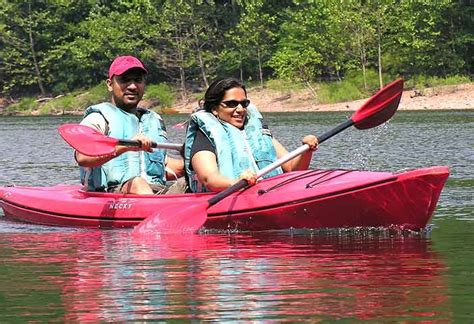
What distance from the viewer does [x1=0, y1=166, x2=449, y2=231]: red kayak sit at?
9.66 m

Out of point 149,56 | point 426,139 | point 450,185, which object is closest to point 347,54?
point 149,56

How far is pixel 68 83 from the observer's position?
205 feet

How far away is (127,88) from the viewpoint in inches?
443

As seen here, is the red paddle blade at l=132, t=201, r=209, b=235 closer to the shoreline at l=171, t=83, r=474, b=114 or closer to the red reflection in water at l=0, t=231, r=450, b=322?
the red reflection in water at l=0, t=231, r=450, b=322

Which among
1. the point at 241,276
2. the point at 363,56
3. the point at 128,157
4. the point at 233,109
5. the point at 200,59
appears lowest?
the point at 241,276

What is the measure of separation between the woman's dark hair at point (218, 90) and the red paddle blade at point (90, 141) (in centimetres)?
87

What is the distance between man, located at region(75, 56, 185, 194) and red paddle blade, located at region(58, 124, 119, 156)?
73mm

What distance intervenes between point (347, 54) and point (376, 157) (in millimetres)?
33212

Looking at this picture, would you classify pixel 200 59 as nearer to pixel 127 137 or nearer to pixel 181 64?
pixel 181 64

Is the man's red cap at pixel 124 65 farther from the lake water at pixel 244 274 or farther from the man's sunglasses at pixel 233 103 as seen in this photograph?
the lake water at pixel 244 274

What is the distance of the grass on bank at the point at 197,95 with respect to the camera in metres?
50.3

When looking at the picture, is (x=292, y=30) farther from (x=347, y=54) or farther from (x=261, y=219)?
(x=261, y=219)

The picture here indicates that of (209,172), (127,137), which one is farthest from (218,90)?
(127,137)

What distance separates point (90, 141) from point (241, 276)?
11.0 ft
